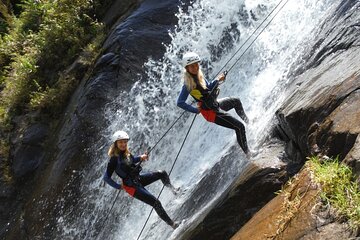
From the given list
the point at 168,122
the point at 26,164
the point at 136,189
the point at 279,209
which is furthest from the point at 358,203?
the point at 26,164

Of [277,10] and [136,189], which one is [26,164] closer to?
[136,189]

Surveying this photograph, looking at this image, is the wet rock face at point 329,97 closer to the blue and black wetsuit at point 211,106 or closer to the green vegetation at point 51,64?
the blue and black wetsuit at point 211,106

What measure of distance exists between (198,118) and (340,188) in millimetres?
7057

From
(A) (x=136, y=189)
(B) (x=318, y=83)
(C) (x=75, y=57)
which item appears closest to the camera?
(B) (x=318, y=83)

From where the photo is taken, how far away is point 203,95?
24.5 feet

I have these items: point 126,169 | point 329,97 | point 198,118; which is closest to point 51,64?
point 198,118

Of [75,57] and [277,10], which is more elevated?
[75,57]

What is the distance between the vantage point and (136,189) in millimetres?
8492

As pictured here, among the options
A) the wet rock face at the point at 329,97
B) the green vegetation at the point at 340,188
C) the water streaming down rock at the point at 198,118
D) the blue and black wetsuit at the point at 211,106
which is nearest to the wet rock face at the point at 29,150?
the water streaming down rock at the point at 198,118

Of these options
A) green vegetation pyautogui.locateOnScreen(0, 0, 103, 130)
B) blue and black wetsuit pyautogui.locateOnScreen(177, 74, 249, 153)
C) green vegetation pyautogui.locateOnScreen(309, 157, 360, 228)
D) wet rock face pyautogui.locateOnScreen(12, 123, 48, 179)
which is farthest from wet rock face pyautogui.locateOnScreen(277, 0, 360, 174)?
wet rock face pyautogui.locateOnScreen(12, 123, 48, 179)

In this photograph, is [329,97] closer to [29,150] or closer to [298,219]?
[298,219]

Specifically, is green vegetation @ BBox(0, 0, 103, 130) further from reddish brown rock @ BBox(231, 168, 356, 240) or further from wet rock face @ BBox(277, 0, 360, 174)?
reddish brown rock @ BBox(231, 168, 356, 240)

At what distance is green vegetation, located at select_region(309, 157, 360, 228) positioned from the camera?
13.7ft

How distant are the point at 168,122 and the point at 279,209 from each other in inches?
274
